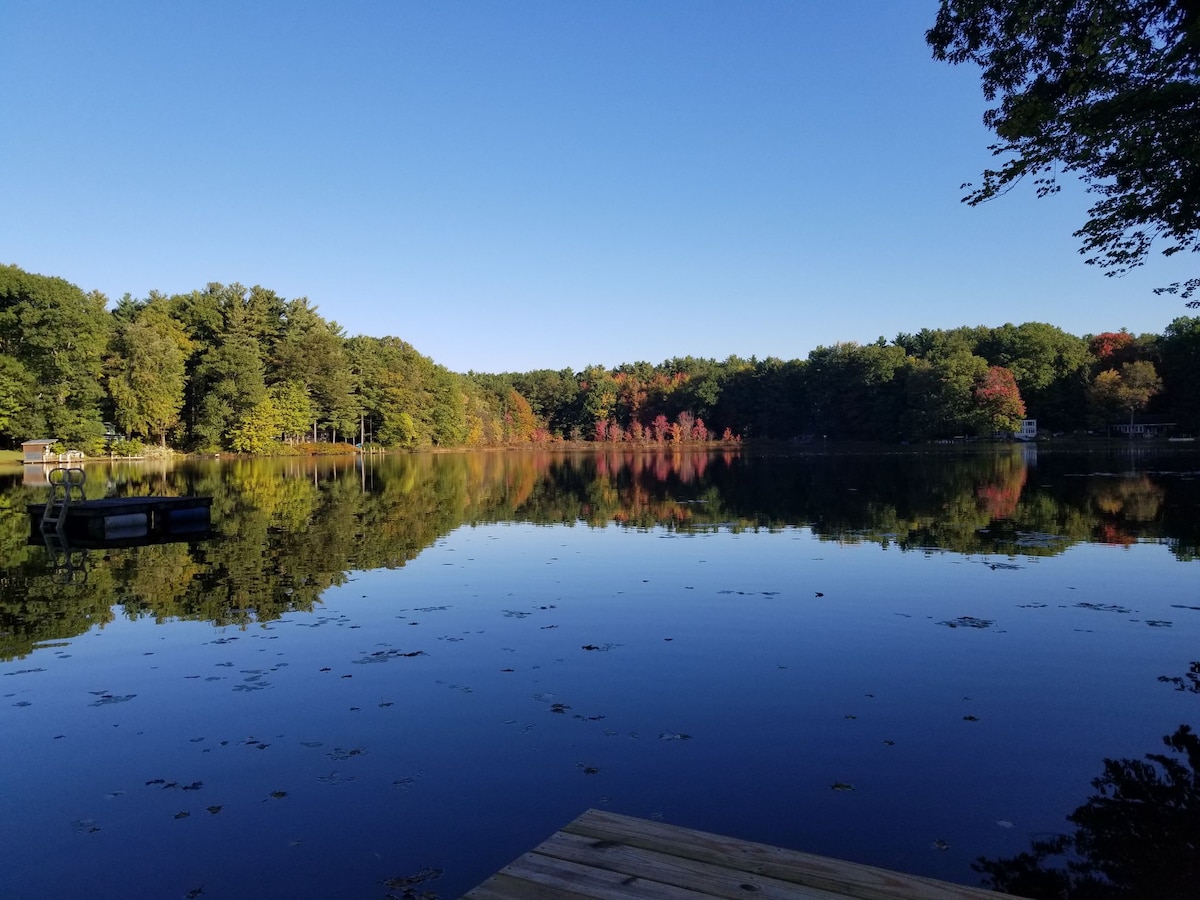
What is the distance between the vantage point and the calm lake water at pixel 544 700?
4.87m

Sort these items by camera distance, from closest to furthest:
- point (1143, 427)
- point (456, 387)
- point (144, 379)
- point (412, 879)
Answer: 1. point (412, 879)
2. point (144, 379)
3. point (1143, 427)
4. point (456, 387)

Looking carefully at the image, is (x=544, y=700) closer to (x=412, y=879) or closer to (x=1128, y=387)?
(x=412, y=879)

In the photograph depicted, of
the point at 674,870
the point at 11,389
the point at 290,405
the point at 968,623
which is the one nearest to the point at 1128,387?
the point at 290,405

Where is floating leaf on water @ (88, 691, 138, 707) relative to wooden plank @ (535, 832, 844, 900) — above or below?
below

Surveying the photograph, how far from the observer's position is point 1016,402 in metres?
82.7

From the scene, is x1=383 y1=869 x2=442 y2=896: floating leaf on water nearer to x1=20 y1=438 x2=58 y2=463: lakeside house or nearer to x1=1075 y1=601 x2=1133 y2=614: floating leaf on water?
x1=1075 y1=601 x2=1133 y2=614: floating leaf on water

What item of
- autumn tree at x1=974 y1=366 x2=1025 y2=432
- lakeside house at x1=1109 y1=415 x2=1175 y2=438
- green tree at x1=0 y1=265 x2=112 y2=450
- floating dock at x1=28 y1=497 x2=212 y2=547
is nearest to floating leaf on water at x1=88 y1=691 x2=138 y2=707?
floating dock at x1=28 y1=497 x2=212 y2=547

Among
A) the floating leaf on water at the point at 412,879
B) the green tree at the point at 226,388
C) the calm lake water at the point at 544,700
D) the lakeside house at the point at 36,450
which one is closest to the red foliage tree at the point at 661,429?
the green tree at the point at 226,388

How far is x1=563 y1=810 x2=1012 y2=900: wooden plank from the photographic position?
341 cm

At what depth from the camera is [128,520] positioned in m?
19.9

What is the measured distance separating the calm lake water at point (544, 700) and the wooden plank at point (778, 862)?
38.1 inches

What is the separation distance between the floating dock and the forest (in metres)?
44.0

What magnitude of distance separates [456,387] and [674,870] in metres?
101

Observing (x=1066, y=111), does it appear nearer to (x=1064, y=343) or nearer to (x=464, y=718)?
(x=464, y=718)
